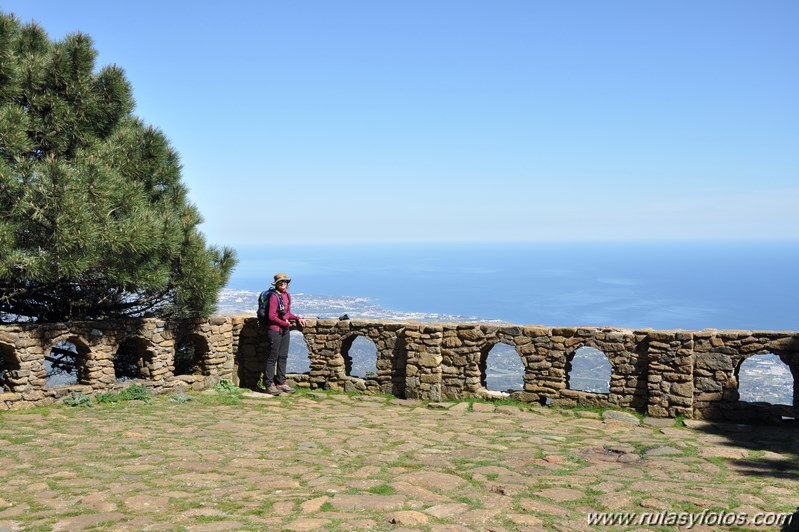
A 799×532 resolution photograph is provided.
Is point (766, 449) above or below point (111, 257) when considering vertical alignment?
below

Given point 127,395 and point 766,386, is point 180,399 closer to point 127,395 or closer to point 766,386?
point 127,395

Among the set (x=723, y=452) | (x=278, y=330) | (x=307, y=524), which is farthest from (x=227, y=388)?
(x=723, y=452)

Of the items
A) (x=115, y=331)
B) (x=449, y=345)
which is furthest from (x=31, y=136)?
(x=449, y=345)

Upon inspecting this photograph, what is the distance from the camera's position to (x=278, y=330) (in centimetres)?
1411

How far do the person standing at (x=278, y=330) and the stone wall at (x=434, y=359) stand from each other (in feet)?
2.27

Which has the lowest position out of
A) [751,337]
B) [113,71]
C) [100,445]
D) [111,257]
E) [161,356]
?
[100,445]

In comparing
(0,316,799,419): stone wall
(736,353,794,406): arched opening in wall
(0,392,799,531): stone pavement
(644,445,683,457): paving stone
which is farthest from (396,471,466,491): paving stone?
(736,353,794,406): arched opening in wall

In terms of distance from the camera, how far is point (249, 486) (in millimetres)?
7293

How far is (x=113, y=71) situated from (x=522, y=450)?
12690 millimetres

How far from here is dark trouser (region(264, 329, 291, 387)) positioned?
557 inches

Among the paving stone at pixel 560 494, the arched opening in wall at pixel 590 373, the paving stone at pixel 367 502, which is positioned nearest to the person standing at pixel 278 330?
the paving stone at pixel 367 502

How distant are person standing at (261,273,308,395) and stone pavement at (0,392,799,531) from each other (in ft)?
5.45

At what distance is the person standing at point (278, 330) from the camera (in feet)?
46.3

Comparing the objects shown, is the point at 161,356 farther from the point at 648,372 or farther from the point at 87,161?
the point at 648,372
